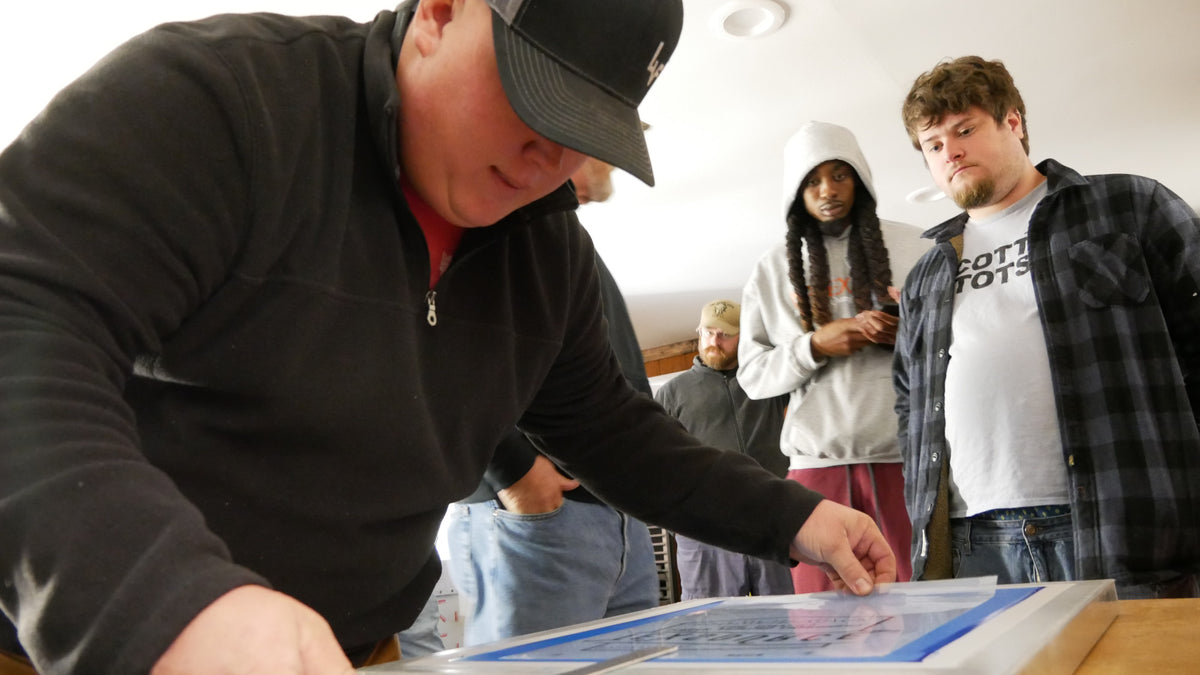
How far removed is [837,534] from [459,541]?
0.85m

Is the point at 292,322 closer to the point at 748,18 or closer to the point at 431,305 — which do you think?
the point at 431,305

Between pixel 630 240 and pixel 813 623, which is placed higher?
pixel 630 240

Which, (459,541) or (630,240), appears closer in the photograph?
(459,541)

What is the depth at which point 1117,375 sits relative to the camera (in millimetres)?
1374

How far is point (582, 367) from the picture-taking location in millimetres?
952

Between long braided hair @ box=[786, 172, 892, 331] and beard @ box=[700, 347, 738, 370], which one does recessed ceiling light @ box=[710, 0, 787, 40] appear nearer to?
beard @ box=[700, 347, 738, 370]

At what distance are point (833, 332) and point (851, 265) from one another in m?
0.20

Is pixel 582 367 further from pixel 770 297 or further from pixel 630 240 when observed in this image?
pixel 630 240

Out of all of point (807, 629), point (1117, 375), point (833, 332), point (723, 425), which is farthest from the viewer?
point (723, 425)

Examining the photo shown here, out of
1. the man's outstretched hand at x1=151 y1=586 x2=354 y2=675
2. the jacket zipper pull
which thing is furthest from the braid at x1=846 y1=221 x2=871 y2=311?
the man's outstretched hand at x1=151 y1=586 x2=354 y2=675

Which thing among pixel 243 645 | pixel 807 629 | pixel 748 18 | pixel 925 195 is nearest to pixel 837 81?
pixel 748 18

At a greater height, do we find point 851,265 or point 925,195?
point 925,195

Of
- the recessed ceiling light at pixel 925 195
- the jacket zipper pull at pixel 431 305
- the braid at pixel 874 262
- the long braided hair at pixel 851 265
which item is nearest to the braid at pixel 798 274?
the long braided hair at pixel 851 265

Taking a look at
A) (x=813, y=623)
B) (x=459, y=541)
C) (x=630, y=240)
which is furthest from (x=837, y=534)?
(x=630, y=240)
